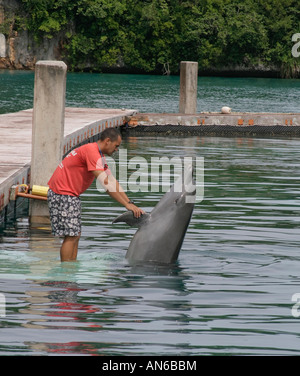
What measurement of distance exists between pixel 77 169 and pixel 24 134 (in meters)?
8.68

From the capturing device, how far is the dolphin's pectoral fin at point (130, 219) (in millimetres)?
8137

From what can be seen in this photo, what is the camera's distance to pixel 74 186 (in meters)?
8.58

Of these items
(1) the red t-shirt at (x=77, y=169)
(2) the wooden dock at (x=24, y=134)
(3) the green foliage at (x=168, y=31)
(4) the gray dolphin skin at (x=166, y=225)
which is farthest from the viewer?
(3) the green foliage at (x=168, y=31)

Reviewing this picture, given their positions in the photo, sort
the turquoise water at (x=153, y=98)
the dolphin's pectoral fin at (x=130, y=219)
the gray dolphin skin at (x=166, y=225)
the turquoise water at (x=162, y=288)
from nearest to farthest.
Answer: the turquoise water at (x=162, y=288), the dolphin's pectoral fin at (x=130, y=219), the gray dolphin skin at (x=166, y=225), the turquoise water at (x=153, y=98)

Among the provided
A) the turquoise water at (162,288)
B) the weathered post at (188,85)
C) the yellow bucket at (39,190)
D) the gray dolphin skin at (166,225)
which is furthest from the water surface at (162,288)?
the weathered post at (188,85)

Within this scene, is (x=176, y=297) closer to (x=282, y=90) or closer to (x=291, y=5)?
(x=282, y=90)

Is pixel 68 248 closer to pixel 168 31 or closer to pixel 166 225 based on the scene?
pixel 166 225

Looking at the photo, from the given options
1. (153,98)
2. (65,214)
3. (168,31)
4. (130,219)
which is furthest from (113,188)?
(168,31)

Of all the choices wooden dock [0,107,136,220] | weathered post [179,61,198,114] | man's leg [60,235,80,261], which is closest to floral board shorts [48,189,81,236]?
man's leg [60,235,80,261]

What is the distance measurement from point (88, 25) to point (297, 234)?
2960 inches

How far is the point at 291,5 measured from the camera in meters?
84.6

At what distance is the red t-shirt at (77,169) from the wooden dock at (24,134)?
2.16 m

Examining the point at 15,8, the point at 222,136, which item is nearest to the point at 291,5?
the point at 15,8

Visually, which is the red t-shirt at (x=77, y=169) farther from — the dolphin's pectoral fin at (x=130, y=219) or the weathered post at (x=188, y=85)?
the weathered post at (x=188, y=85)
